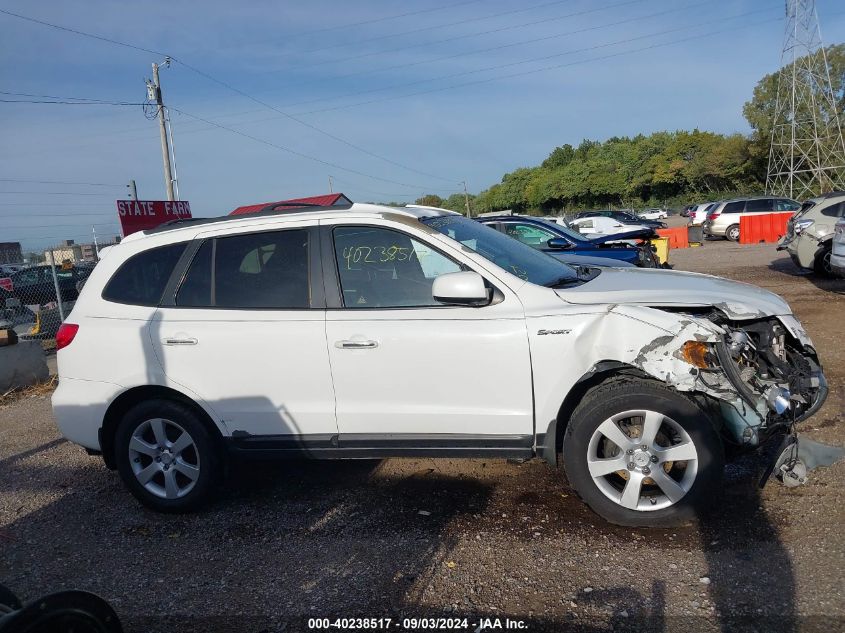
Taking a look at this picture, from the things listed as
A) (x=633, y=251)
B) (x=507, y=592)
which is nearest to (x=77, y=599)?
(x=507, y=592)

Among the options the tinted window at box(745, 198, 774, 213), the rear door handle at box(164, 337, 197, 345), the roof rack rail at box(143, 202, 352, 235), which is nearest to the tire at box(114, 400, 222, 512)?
the rear door handle at box(164, 337, 197, 345)

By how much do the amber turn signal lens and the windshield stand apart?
0.95m

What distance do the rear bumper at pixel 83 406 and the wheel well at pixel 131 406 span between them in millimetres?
40

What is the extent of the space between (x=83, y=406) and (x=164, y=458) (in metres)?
0.67

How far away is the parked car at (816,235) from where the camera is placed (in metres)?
12.4

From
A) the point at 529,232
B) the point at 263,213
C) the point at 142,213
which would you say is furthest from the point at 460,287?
the point at 142,213

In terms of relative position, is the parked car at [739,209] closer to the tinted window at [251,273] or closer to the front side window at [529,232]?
the front side window at [529,232]

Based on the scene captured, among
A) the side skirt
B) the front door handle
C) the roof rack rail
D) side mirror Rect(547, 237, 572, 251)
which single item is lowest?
the side skirt

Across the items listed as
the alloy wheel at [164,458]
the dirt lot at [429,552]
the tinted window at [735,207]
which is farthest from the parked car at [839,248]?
the tinted window at [735,207]

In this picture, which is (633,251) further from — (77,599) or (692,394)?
(77,599)

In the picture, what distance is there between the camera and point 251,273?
4387 mm

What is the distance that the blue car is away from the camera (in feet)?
32.2

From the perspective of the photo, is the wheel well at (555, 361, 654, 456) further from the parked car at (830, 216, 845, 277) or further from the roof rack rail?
the parked car at (830, 216, 845, 277)

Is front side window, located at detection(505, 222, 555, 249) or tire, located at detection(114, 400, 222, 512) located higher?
front side window, located at detection(505, 222, 555, 249)
